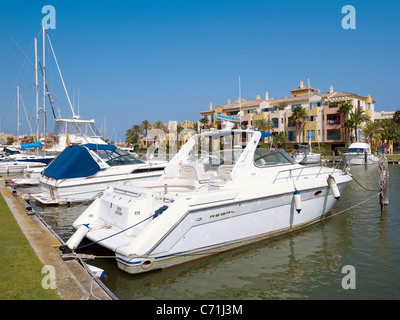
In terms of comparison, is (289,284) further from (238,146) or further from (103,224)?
(238,146)

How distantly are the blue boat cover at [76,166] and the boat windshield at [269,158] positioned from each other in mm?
7954

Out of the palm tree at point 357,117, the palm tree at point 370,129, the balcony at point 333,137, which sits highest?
the palm tree at point 357,117

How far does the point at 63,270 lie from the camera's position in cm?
522

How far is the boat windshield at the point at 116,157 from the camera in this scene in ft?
49.8

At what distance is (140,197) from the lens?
6.79m

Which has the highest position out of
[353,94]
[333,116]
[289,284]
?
[353,94]

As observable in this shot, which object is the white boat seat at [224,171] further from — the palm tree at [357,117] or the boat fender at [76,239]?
the palm tree at [357,117]

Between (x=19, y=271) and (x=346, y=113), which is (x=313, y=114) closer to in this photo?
(x=346, y=113)

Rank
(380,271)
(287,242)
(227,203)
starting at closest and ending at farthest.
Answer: (380,271), (227,203), (287,242)

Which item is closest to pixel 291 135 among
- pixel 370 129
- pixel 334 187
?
pixel 370 129

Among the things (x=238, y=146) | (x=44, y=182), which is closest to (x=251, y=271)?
(x=238, y=146)

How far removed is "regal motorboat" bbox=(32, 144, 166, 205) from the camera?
13352mm

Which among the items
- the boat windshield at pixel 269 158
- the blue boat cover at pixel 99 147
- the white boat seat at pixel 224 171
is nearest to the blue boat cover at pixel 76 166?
the blue boat cover at pixel 99 147
